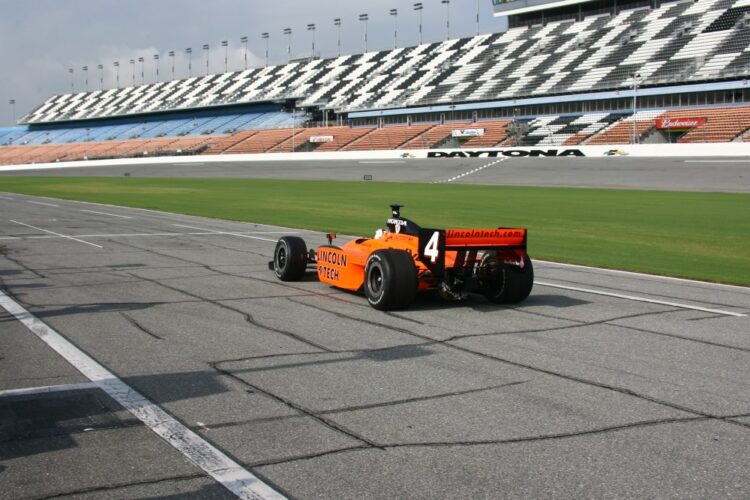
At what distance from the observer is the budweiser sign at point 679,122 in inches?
2265

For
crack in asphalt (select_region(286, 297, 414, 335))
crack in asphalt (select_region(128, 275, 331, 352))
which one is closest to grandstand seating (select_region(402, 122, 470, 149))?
crack in asphalt (select_region(128, 275, 331, 352))

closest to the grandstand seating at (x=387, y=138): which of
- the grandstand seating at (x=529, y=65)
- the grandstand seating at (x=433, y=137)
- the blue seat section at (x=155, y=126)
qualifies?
the grandstand seating at (x=433, y=137)

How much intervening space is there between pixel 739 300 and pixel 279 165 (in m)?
58.7

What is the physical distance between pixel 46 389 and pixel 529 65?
248ft

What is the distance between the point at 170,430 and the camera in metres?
5.13

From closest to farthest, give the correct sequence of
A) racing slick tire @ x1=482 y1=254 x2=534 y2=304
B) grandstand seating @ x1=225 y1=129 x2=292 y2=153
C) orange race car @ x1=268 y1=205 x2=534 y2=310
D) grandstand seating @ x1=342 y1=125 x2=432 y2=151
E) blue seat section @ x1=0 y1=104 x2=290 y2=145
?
orange race car @ x1=268 y1=205 x2=534 y2=310 < racing slick tire @ x1=482 y1=254 x2=534 y2=304 < grandstand seating @ x1=342 y1=125 x2=432 y2=151 < grandstand seating @ x1=225 y1=129 x2=292 y2=153 < blue seat section @ x1=0 y1=104 x2=290 y2=145

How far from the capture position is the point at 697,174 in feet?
140

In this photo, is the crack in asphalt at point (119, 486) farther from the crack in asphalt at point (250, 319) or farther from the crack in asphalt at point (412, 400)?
the crack in asphalt at point (250, 319)

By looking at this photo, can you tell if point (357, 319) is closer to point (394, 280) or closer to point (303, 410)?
point (394, 280)

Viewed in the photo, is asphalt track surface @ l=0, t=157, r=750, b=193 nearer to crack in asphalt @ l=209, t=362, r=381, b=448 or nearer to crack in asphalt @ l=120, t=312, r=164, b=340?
crack in asphalt @ l=120, t=312, r=164, b=340

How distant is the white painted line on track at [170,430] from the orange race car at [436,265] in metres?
3.43

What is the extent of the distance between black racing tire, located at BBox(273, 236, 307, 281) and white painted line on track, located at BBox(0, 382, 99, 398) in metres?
5.65

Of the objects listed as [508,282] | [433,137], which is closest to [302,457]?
[508,282]

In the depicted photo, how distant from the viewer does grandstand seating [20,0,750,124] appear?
214 feet
